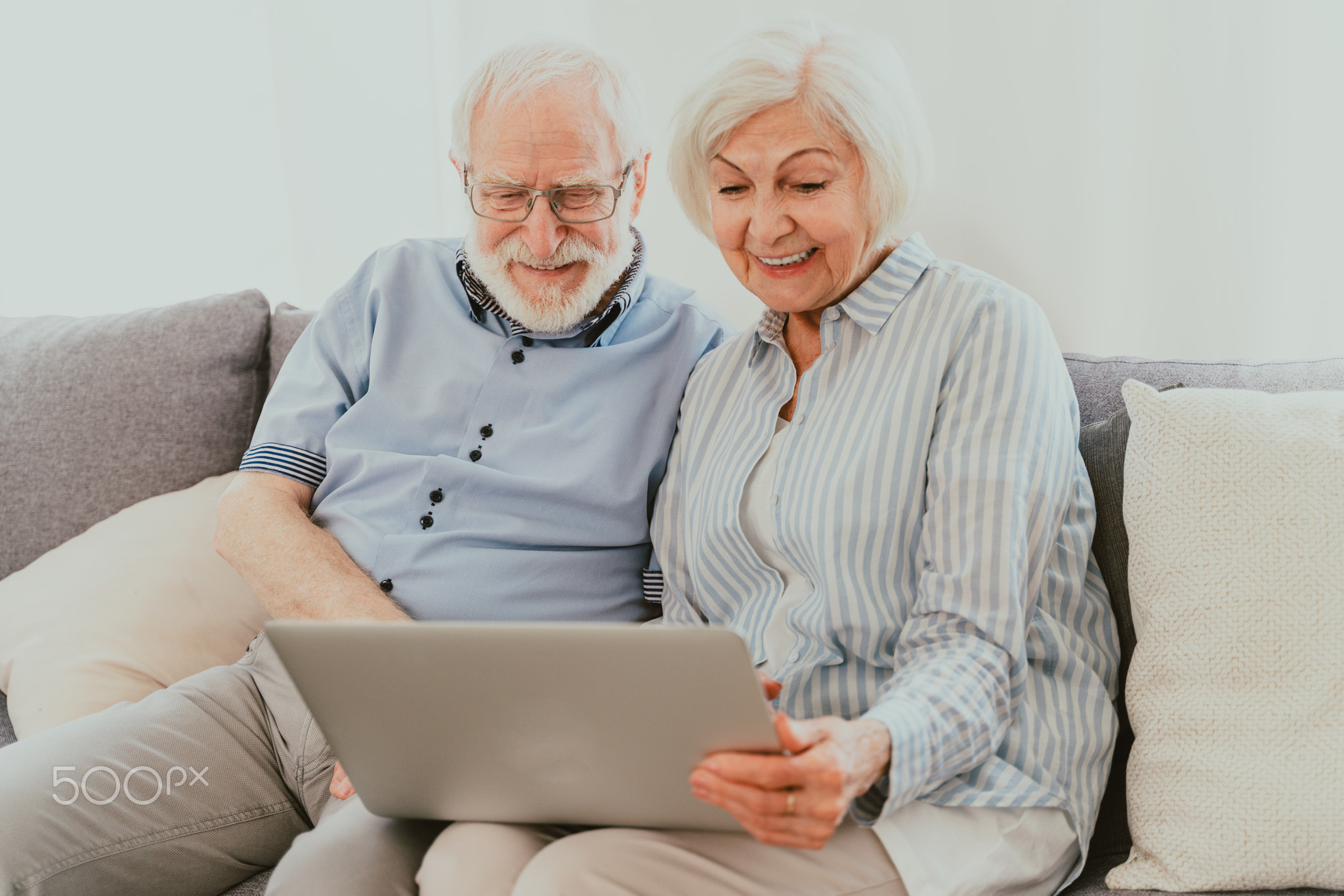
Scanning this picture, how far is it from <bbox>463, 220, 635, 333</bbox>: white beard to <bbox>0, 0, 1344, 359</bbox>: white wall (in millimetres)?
356

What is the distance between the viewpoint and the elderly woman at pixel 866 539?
0.91m

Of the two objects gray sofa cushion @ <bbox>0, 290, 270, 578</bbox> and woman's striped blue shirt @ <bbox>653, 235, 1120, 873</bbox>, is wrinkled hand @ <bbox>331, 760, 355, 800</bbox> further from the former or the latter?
gray sofa cushion @ <bbox>0, 290, 270, 578</bbox>

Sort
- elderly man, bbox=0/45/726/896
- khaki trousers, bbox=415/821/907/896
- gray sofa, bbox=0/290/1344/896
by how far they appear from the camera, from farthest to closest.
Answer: gray sofa, bbox=0/290/1344/896 < elderly man, bbox=0/45/726/896 < khaki trousers, bbox=415/821/907/896

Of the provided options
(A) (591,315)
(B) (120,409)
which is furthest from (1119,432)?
(B) (120,409)

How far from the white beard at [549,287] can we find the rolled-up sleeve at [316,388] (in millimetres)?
225

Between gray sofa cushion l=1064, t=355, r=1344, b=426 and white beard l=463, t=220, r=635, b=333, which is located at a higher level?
white beard l=463, t=220, r=635, b=333

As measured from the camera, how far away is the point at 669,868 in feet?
2.99

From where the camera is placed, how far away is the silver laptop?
0.76 m

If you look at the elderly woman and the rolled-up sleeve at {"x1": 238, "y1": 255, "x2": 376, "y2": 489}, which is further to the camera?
the rolled-up sleeve at {"x1": 238, "y1": 255, "x2": 376, "y2": 489}

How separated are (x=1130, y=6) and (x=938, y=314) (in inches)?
33.7

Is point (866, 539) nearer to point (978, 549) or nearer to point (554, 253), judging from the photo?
point (978, 549)

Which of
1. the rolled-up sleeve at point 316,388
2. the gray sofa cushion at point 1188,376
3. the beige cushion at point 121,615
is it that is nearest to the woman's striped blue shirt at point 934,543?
the gray sofa cushion at point 1188,376

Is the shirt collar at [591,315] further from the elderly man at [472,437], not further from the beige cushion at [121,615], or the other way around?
the beige cushion at [121,615]

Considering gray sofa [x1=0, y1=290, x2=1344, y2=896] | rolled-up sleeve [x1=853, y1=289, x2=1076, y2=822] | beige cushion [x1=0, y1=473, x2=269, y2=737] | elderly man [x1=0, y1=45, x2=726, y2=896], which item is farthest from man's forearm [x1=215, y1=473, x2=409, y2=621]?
rolled-up sleeve [x1=853, y1=289, x2=1076, y2=822]
